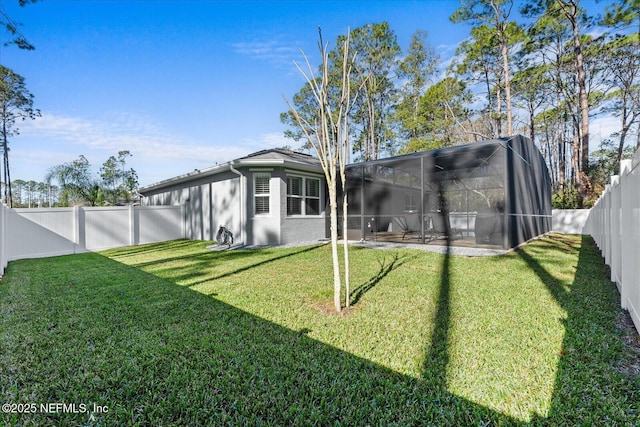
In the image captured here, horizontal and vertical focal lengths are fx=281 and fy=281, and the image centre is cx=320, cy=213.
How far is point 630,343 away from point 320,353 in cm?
274

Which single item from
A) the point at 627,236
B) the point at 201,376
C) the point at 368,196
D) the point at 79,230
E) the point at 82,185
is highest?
the point at 82,185

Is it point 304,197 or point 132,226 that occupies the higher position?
point 304,197

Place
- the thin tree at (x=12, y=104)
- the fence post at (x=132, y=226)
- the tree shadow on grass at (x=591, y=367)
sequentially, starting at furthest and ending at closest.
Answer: the thin tree at (x=12, y=104) < the fence post at (x=132, y=226) < the tree shadow on grass at (x=591, y=367)

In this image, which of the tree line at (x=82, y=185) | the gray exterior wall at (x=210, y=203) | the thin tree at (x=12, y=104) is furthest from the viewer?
the tree line at (x=82, y=185)

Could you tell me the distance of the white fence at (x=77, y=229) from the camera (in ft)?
26.3

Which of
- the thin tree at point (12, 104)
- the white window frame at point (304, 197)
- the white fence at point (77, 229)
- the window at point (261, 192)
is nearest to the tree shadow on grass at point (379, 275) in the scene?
the white window frame at point (304, 197)

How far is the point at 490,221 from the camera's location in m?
8.38

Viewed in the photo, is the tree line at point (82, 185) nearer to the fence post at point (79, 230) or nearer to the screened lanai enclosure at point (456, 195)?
the fence post at point (79, 230)

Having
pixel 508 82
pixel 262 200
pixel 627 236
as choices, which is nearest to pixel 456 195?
pixel 508 82

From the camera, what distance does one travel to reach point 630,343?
248 centimetres

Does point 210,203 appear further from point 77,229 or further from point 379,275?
point 379,275

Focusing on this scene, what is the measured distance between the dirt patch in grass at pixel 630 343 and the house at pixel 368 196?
5010 mm

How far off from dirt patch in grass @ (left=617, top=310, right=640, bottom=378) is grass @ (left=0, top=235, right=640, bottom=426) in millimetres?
26

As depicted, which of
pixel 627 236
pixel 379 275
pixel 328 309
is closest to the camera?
pixel 627 236
